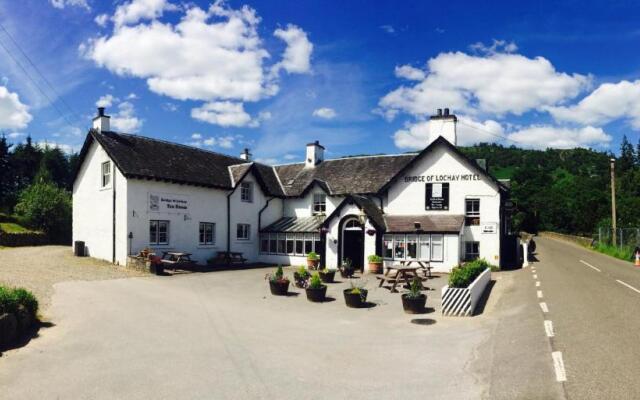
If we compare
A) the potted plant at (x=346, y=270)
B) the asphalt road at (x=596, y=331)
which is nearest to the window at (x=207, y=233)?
the potted plant at (x=346, y=270)

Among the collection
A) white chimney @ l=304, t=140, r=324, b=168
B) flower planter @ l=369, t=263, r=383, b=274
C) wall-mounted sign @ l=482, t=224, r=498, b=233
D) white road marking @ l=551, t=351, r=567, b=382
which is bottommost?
flower planter @ l=369, t=263, r=383, b=274

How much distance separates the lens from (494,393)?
291 inches

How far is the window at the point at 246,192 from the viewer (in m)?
32.7

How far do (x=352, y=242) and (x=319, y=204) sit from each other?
18.3 feet

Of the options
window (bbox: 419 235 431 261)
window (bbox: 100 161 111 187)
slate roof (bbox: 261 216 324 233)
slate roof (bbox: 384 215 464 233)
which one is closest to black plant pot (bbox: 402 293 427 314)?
slate roof (bbox: 384 215 464 233)

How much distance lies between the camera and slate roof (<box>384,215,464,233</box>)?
26964 millimetres

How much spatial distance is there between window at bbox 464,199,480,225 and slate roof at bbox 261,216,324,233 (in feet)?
30.5

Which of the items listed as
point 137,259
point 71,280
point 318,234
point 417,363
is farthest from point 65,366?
point 318,234

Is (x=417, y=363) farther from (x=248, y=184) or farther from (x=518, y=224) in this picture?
(x=518, y=224)

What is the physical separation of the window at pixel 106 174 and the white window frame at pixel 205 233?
5924 millimetres

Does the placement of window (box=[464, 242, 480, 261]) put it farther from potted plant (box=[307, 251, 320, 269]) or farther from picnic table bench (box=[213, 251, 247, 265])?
picnic table bench (box=[213, 251, 247, 265])

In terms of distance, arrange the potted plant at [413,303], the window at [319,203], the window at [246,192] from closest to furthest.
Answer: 1. the potted plant at [413,303]
2. the window at [246,192]
3. the window at [319,203]

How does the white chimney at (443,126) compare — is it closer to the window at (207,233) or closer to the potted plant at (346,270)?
the potted plant at (346,270)

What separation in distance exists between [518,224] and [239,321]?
244 ft
